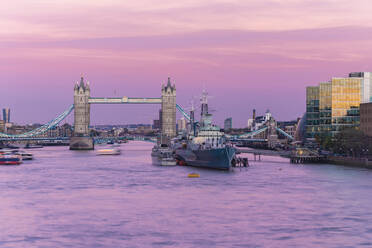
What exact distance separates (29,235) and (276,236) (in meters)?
11.8

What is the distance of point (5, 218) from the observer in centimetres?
3881

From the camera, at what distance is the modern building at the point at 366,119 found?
96250 mm

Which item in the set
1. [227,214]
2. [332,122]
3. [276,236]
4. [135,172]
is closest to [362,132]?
[332,122]

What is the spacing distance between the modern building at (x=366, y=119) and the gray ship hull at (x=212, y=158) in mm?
24975

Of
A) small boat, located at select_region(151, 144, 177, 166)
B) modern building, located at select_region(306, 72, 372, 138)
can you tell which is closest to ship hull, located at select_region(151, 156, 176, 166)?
small boat, located at select_region(151, 144, 177, 166)

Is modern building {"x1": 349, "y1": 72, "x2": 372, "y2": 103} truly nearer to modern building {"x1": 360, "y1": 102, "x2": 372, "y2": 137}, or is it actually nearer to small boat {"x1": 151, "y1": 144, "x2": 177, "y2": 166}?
modern building {"x1": 360, "y1": 102, "x2": 372, "y2": 137}

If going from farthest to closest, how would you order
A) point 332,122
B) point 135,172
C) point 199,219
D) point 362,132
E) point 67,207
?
point 332,122, point 362,132, point 135,172, point 67,207, point 199,219

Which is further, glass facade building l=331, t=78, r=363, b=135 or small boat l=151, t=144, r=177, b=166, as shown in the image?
glass facade building l=331, t=78, r=363, b=135

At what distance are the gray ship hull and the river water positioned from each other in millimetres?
11592

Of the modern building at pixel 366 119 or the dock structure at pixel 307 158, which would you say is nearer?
the dock structure at pixel 307 158

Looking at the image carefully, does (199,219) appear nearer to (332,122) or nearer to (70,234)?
(70,234)

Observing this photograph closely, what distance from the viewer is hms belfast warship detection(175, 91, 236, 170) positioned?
7750 cm

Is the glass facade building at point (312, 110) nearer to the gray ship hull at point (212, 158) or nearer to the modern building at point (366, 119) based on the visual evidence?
the modern building at point (366, 119)

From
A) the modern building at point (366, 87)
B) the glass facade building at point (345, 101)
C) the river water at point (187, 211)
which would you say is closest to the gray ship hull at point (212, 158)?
the river water at point (187, 211)
